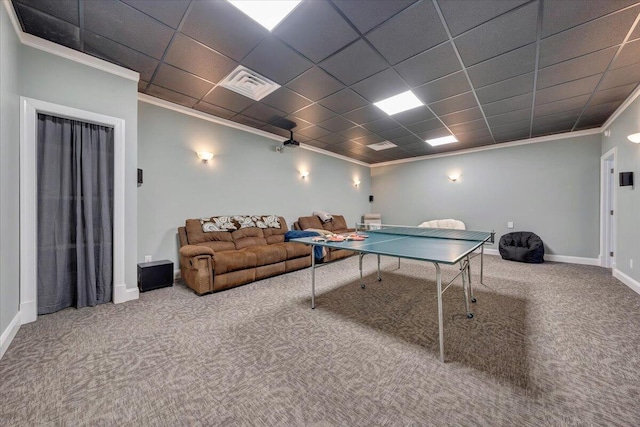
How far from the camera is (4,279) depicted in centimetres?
190

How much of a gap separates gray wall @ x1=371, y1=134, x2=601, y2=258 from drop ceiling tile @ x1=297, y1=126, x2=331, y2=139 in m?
3.39

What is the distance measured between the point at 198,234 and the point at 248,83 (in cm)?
235

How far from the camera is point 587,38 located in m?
2.20

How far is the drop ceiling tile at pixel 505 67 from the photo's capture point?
2.45 metres

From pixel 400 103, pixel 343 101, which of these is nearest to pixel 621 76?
pixel 400 103

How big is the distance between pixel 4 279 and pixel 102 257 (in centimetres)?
83

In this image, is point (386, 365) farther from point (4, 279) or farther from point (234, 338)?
point (4, 279)

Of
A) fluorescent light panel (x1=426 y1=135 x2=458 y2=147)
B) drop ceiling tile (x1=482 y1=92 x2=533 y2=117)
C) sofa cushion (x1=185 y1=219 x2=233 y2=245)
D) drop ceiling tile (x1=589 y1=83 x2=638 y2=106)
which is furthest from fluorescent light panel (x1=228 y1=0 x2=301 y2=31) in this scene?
fluorescent light panel (x1=426 y1=135 x2=458 y2=147)

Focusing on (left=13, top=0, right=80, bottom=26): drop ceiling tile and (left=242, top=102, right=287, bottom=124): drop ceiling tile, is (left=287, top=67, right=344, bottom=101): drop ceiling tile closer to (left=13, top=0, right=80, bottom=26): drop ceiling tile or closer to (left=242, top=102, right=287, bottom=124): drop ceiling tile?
(left=242, top=102, right=287, bottom=124): drop ceiling tile

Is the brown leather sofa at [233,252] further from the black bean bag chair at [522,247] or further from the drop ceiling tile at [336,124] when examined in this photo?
the black bean bag chair at [522,247]

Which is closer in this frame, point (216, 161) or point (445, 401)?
point (445, 401)

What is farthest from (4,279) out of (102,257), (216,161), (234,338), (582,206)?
(582,206)

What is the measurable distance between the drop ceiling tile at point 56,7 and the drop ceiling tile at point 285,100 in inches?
76.5

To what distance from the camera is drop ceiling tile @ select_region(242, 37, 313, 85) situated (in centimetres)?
241
